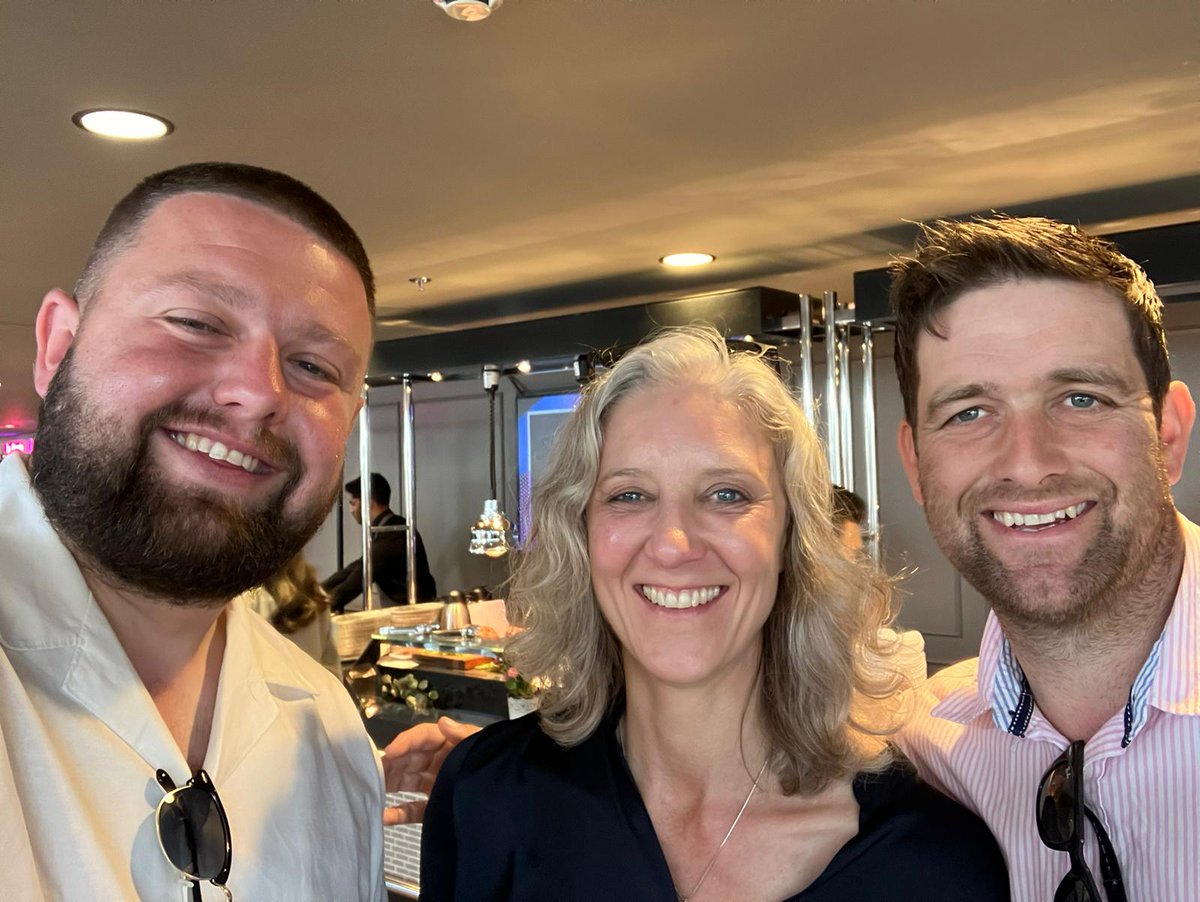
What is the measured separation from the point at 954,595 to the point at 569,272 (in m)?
3.97

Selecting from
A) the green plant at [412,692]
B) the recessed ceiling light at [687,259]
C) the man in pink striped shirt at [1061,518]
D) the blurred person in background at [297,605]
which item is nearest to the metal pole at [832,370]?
the recessed ceiling light at [687,259]

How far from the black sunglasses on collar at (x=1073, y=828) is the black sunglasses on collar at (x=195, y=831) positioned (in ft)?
3.59

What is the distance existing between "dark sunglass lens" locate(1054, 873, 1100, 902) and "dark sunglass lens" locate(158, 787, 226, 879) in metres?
1.10

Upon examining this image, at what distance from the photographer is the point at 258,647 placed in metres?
1.72

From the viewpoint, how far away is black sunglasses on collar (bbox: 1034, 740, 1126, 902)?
133 cm

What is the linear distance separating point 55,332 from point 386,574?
6322 mm

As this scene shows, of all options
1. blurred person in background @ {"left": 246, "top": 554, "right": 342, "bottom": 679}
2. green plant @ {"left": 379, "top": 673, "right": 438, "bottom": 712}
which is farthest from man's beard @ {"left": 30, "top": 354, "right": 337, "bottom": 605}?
green plant @ {"left": 379, "top": 673, "right": 438, "bottom": 712}

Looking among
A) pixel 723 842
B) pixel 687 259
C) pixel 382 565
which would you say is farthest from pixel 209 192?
pixel 382 565

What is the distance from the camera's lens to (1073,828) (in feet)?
4.45

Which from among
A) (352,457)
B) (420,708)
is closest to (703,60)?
(420,708)

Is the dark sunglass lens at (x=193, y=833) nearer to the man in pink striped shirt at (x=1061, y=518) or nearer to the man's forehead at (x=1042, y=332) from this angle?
the man in pink striped shirt at (x=1061, y=518)

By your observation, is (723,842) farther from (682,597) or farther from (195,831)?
(195,831)

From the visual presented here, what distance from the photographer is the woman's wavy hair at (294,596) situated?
3.62 metres

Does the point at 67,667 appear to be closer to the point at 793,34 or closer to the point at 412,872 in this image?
the point at 412,872
